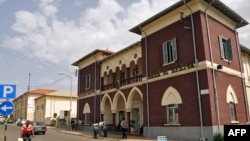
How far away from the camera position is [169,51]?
826 inches

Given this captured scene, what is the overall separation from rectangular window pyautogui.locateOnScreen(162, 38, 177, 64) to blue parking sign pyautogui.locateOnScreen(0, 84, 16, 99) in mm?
12393

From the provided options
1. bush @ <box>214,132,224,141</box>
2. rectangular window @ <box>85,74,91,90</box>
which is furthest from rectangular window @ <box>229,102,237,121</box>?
rectangular window @ <box>85,74,91,90</box>

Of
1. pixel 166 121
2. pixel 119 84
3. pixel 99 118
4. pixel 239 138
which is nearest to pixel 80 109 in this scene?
pixel 99 118

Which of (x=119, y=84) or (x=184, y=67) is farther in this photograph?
(x=119, y=84)

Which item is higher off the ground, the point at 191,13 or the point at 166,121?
the point at 191,13

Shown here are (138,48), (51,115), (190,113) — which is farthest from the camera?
(51,115)

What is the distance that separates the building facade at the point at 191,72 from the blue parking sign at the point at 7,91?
38.7 ft

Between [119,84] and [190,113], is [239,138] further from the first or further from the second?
[119,84]

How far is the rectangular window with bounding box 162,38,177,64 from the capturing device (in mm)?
20422

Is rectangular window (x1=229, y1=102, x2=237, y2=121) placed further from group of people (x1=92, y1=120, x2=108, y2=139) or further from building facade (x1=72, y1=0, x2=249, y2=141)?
group of people (x1=92, y1=120, x2=108, y2=139)

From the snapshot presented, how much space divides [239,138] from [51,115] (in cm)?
5483

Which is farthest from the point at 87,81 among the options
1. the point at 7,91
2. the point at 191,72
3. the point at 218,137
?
the point at 7,91

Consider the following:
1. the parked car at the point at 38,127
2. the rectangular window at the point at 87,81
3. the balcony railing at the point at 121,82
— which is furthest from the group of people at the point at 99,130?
the rectangular window at the point at 87,81

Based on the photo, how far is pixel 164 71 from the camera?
2106cm
